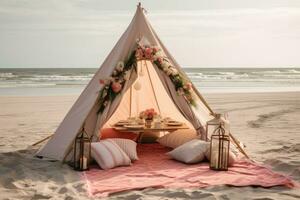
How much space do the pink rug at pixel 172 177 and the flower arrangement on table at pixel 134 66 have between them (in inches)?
46.8

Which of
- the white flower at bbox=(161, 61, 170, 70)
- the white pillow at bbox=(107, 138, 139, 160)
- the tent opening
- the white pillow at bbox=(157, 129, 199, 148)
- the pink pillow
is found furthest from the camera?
the tent opening

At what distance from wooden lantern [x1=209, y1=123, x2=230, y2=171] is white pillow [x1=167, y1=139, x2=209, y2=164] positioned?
34 centimetres

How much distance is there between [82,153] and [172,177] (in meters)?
1.42

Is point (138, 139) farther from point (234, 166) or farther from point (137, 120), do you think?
point (234, 166)

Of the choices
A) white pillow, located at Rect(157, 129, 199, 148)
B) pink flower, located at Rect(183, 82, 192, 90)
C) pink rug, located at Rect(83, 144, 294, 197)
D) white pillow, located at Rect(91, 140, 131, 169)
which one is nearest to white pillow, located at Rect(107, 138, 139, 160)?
pink rug, located at Rect(83, 144, 294, 197)

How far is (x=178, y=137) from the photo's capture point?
8.12 metres

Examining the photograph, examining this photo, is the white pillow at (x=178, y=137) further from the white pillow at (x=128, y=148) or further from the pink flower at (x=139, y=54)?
the pink flower at (x=139, y=54)

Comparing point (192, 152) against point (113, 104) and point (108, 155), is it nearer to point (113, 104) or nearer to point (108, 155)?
point (108, 155)

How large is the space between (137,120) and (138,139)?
52 centimetres

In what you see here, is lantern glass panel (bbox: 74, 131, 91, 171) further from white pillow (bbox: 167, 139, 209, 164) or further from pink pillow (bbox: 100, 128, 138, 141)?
pink pillow (bbox: 100, 128, 138, 141)

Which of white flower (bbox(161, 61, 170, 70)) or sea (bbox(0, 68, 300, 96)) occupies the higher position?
sea (bbox(0, 68, 300, 96))

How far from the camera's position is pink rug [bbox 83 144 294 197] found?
19.0 feet

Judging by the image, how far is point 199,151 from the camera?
7.18m

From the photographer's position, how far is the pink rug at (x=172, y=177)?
5797 millimetres
